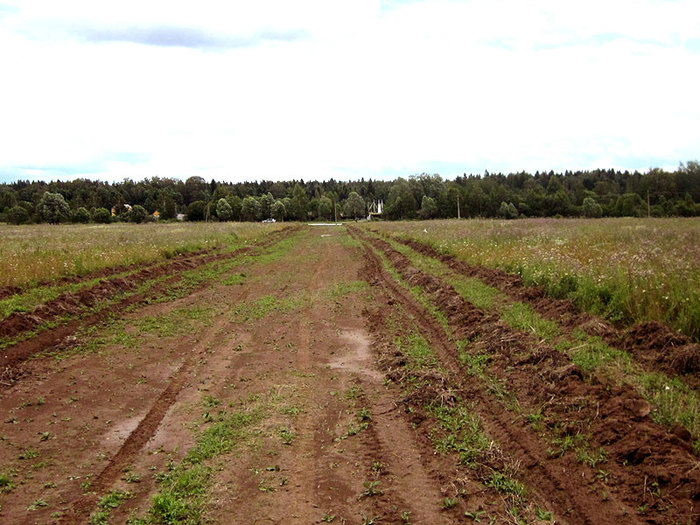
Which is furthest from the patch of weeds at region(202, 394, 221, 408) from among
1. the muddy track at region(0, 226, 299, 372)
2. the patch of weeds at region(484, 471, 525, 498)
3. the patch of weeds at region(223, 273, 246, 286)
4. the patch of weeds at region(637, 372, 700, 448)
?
the patch of weeds at region(223, 273, 246, 286)

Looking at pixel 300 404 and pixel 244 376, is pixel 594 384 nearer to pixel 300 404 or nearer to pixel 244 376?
pixel 300 404

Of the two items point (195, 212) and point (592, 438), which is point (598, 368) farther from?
point (195, 212)

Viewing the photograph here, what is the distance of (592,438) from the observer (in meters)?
4.61

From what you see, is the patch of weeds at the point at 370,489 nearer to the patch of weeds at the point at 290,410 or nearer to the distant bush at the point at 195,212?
the patch of weeds at the point at 290,410

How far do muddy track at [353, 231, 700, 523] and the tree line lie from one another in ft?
198

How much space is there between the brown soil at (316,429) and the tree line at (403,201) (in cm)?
6076

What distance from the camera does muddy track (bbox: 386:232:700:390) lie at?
5824 millimetres

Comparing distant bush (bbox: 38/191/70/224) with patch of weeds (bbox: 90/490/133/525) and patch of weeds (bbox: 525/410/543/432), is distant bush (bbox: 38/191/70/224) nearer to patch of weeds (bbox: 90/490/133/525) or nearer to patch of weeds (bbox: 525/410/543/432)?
patch of weeds (bbox: 90/490/133/525)

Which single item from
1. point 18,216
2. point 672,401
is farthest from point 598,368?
point 18,216

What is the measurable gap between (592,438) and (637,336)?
9.71ft

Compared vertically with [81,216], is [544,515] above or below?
below

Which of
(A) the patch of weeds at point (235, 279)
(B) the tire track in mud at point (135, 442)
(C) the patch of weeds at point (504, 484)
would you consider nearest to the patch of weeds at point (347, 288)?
(A) the patch of weeds at point (235, 279)

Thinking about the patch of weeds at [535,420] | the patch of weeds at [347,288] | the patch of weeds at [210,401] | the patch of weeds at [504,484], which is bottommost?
the patch of weeds at [210,401]

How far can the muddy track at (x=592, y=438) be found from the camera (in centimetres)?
364
